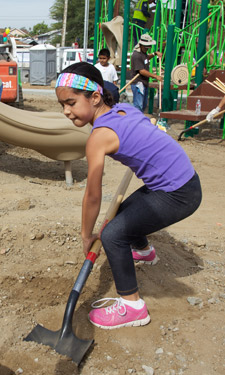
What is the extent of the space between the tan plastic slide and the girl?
291 centimetres

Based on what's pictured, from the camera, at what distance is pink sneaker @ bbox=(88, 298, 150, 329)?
2.45 m

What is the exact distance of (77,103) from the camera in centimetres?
216

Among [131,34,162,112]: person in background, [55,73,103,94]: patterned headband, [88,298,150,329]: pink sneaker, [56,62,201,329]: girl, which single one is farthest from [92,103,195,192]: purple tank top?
[131,34,162,112]: person in background

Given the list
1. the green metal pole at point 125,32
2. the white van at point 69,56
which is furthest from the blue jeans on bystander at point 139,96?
the white van at point 69,56

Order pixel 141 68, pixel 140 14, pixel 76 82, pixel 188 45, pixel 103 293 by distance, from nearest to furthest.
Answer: pixel 76 82 → pixel 103 293 → pixel 141 68 → pixel 188 45 → pixel 140 14

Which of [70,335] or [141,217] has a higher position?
[141,217]

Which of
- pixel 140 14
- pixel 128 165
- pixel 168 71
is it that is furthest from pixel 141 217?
pixel 140 14

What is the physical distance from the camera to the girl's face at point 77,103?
7.04ft

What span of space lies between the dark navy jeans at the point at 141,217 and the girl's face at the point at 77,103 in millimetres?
533

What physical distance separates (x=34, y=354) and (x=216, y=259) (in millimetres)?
1709

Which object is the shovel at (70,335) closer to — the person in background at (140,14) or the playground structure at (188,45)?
the playground structure at (188,45)

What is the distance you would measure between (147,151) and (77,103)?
1.38ft

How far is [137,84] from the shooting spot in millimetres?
8547

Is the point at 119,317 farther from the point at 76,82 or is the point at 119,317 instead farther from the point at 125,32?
the point at 125,32
